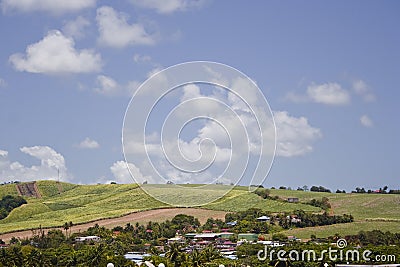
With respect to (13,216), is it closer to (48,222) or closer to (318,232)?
(48,222)

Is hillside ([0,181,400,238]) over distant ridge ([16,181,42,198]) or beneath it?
beneath

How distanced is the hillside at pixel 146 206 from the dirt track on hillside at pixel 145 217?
2301mm

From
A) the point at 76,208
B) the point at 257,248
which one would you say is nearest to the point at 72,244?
the point at 257,248

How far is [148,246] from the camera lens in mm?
78812

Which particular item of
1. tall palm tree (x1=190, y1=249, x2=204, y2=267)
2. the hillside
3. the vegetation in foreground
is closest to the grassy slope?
the hillside

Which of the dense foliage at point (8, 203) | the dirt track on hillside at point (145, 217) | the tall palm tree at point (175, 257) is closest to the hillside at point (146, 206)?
the dense foliage at point (8, 203)

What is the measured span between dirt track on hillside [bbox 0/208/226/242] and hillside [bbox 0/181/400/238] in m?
2.30

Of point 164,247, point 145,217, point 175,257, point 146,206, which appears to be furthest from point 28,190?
point 175,257

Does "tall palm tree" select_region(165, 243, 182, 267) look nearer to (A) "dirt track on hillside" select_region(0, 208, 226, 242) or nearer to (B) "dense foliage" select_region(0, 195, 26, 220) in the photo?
(A) "dirt track on hillside" select_region(0, 208, 226, 242)

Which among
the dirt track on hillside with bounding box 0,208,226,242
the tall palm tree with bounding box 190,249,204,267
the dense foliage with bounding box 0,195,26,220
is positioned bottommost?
the tall palm tree with bounding box 190,249,204,267

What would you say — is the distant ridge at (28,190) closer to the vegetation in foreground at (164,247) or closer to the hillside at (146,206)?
the hillside at (146,206)

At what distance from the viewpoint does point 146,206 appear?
105625 millimetres

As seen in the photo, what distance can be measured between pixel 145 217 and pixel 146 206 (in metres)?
10.6

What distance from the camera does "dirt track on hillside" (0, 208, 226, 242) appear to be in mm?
90750
